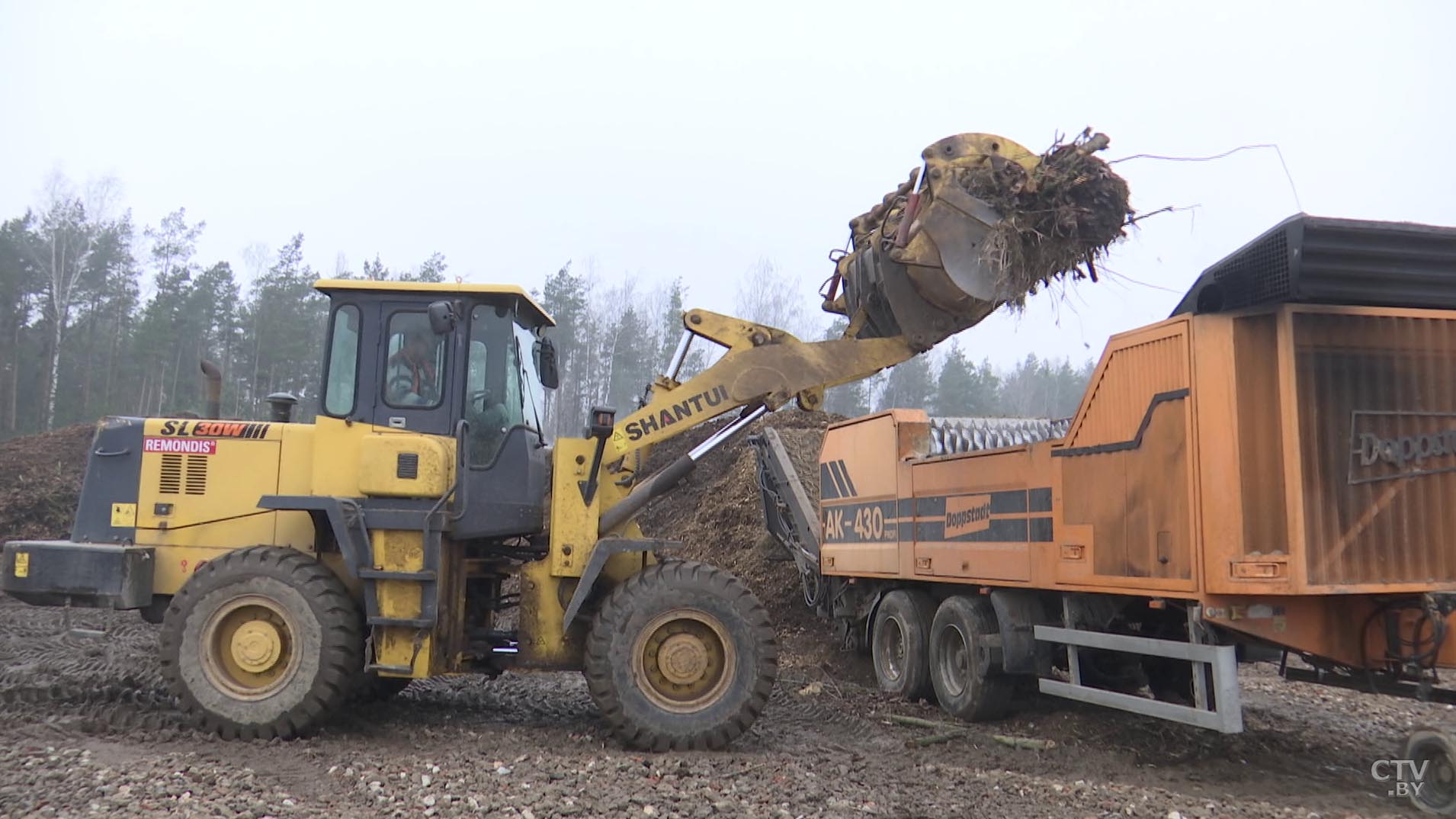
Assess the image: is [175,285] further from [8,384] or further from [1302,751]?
[1302,751]

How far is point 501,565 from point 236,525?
184 cm

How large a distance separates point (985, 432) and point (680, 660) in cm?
507

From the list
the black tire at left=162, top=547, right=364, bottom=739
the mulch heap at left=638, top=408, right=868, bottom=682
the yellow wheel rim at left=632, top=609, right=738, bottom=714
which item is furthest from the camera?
the mulch heap at left=638, top=408, right=868, bottom=682

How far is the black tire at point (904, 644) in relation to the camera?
941 centimetres

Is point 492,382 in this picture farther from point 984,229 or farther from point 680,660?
point 984,229

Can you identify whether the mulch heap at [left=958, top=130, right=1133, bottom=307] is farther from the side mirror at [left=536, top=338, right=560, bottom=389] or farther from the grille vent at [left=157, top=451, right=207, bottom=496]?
the grille vent at [left=157, top=451, right=207, bottom=496]

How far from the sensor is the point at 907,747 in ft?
24.9

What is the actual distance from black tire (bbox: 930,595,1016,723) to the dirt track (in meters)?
0.22

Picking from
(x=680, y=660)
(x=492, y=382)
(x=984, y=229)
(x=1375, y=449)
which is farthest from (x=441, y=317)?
(x=1375, y=449)

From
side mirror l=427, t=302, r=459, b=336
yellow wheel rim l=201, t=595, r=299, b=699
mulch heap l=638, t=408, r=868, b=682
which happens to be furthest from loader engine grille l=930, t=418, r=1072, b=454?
yellow wheel rim l=201, t=595, r=299, b=699

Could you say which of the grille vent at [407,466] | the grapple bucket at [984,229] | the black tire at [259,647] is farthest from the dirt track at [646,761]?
the grapple bucket at [984,229]

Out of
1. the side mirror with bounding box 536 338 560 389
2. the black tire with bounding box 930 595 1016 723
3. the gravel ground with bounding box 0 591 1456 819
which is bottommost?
the gravel ground with bounding box 0 591 1456 819

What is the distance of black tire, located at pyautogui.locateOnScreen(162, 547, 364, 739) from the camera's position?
659 centimetres

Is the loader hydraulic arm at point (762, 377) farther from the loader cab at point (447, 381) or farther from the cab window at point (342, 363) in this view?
the cab window at point (342, 363)
